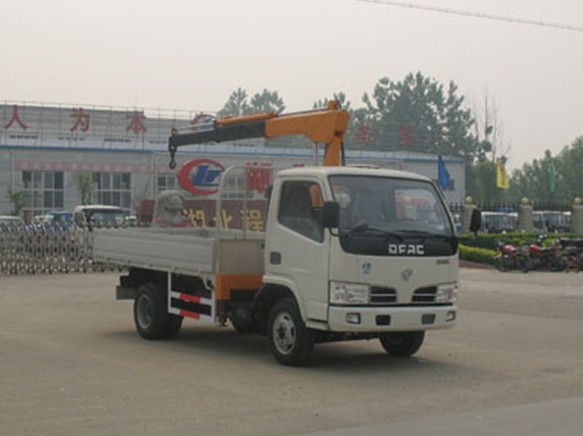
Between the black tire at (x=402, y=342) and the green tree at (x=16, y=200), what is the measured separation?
128 ft

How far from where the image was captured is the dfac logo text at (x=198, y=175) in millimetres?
16750

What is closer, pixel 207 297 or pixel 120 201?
pixel 207 297

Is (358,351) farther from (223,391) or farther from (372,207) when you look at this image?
(223,391)

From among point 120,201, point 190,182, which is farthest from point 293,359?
point 120,201

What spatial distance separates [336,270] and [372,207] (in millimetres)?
933

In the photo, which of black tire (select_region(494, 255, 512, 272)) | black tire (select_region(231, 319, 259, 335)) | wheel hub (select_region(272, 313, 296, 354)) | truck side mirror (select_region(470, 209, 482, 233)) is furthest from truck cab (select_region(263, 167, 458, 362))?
black tire (select_region(494, 255, 512, 272))

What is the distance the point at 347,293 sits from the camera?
10.6 meters

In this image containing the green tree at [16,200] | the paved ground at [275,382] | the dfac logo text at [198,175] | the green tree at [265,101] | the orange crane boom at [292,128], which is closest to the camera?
the paved ground at [275,382]

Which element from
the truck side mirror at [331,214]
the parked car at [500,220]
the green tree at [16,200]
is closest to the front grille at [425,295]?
the truck side mirror at [331,214]

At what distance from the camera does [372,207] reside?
11.0 metres

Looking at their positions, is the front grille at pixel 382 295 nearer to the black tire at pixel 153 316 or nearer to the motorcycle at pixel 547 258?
the black tire at pixel 153 316

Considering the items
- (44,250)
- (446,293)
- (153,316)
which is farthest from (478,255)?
(446,293)

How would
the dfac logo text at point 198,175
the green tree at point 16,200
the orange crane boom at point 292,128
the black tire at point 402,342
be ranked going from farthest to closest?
the green tree at point 16,200, the dfac logo text at point 198,175, the orange crane boom at point 292,128, the black tire at point 402,342

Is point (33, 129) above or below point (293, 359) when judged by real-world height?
above
